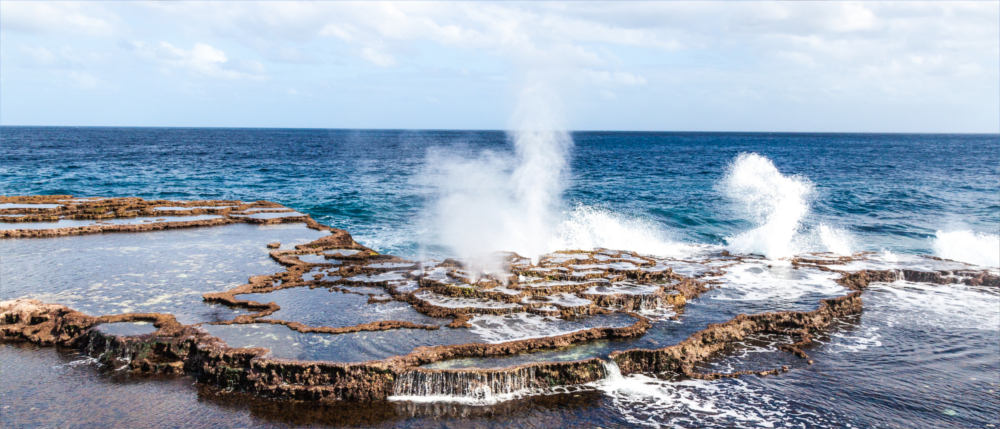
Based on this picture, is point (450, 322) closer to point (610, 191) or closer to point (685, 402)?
point (685, 402)

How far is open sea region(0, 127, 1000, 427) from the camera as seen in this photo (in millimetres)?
8781

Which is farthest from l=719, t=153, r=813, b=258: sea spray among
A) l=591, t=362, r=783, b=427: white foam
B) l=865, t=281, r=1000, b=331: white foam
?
l=591, t=362, r=783, b=427: white foam

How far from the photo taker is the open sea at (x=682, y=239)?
28.8 feet

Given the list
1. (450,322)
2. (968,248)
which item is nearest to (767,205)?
(968,248)

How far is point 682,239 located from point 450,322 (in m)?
17.8

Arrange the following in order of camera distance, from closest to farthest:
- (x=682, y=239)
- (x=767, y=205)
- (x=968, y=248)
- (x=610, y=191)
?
(x=968, y=248)
(x=682, y=239)
(x=767, y=205)
(x=610, y=191)

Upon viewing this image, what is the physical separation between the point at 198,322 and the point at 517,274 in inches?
303

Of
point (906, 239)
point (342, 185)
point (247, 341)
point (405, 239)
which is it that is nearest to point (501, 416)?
point (247, 341)

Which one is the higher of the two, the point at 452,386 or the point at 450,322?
the point at 450,322

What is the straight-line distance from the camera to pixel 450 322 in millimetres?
11742

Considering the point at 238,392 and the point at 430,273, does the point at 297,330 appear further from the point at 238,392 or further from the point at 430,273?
the point at 430,273

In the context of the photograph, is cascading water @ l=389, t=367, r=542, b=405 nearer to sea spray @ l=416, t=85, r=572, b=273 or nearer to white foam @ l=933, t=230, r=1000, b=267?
sea spray @ l=416, t=85, r=572, b=273

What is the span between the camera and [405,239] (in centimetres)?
2470

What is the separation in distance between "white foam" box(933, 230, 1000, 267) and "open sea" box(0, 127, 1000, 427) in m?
0.09
